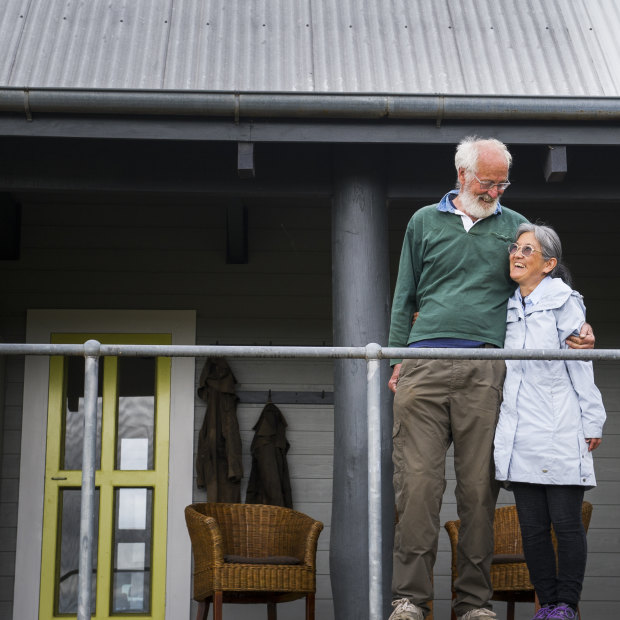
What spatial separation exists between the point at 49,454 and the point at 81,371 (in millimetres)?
569

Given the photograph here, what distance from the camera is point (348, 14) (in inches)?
229

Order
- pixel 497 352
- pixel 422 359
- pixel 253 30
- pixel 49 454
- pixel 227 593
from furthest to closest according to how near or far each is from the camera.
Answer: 1. pixel 49 454
2. pixel 253 30
3. pixel 227 593
4. pixel 422 359
5. pixel 497 352

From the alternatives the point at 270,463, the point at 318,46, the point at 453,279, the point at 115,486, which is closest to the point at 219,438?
the point at 270,463

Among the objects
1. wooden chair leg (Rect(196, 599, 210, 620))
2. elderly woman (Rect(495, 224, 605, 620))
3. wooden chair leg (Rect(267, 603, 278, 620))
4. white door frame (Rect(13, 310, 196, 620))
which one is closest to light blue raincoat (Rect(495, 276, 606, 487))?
elderly woman (Rect(495, 224, 605, 620))

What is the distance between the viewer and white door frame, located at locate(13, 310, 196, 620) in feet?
20.4

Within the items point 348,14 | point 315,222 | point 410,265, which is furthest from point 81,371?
point 410,265

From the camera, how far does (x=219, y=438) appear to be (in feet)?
21.0

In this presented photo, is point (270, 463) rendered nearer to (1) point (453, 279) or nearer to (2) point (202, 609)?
(2) point (202, 609)

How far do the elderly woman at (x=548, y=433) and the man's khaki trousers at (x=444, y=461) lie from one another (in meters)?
0.09

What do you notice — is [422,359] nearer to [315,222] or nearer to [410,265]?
[410,265]

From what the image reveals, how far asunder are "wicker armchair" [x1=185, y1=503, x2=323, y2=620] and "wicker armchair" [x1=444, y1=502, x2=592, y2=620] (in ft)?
2.45

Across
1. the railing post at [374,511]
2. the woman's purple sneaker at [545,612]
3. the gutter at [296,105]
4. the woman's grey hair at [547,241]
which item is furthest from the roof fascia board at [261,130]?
the woman's purple sneaker at [545,612]

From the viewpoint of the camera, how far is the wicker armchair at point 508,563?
202 inches

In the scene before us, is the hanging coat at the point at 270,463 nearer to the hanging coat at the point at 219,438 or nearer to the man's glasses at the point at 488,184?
the hanging coat at the point at 219,438
